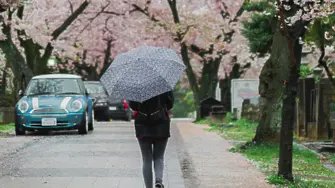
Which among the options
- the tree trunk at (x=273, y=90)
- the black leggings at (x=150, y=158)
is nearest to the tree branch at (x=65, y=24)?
the tree trunk at (x=273, y=90)

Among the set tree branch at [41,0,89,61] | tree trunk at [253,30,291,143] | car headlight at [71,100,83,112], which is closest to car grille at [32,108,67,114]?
car headlight at [71,100,83,112]

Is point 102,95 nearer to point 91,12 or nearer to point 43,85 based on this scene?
point 91,12

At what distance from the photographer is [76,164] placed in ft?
39.0

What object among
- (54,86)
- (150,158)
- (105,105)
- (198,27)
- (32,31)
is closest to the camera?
(150,158)

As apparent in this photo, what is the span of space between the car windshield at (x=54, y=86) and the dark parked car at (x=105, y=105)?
12.1 m

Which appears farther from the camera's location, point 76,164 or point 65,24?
point 65,24

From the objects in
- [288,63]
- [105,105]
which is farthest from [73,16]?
[288,63]

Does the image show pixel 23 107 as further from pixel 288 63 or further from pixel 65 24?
pixel 65 24

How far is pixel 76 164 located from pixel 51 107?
671cm

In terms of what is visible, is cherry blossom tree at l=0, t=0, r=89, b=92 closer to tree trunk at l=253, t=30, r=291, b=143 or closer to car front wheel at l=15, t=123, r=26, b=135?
car front wheel at l=15, t=123, r=26, b=135

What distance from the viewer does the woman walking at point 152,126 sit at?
27.0 ft

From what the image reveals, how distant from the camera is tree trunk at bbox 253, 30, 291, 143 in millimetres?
15406

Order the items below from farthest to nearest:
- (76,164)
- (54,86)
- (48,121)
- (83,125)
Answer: (54,86) → (83,125) → (48,121) → (76,164)

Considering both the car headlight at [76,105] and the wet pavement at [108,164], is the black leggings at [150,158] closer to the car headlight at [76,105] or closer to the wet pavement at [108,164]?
the wet pavement at [108,164]
